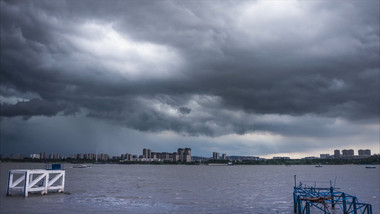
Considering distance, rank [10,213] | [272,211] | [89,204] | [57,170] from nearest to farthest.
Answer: [10,213], [272,211], [89,204], [57,170]

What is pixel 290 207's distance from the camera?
5459cm

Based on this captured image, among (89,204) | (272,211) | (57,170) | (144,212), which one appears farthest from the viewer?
(57,170)

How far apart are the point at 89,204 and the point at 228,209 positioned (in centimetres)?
2295

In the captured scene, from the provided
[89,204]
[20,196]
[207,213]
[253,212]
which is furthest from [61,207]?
[253,212]

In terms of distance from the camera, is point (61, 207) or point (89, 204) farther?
point (89, 204)

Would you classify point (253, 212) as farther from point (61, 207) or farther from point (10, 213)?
point (10, 213)

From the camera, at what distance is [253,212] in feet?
158

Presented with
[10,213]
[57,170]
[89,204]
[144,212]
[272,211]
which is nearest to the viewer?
[10,213]

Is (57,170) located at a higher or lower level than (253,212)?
higher

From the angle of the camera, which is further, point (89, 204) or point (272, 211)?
point (89, 204)

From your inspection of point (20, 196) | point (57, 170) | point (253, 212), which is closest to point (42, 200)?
point (20, 196)

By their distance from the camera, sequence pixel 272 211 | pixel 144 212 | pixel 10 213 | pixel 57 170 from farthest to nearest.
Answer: pixel 57 170, pixel 272 211, pixel 144 212, pixel 10 213

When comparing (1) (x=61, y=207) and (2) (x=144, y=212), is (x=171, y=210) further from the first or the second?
(1) (x=61, y=207)

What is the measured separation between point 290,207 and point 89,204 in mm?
33999
